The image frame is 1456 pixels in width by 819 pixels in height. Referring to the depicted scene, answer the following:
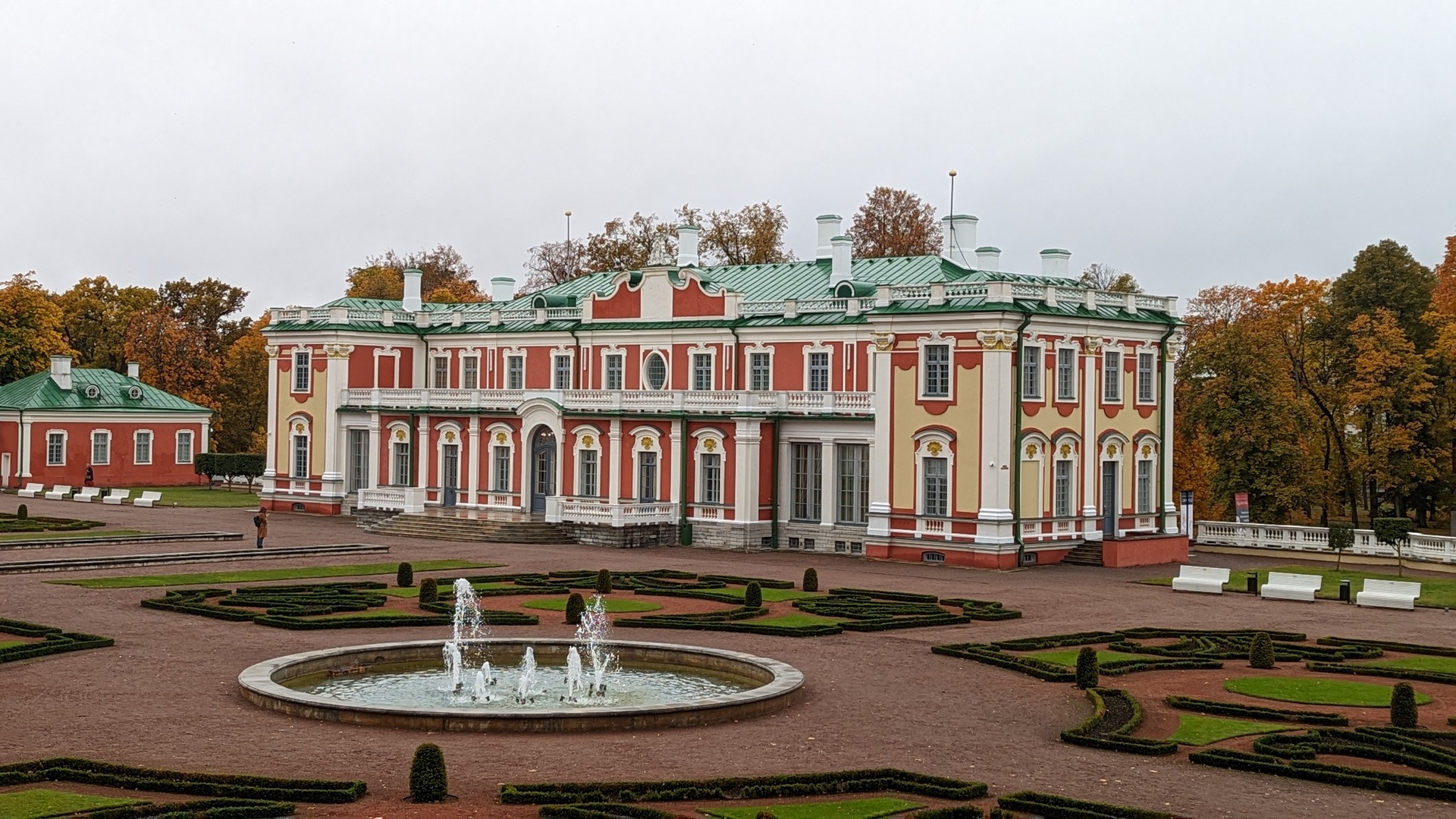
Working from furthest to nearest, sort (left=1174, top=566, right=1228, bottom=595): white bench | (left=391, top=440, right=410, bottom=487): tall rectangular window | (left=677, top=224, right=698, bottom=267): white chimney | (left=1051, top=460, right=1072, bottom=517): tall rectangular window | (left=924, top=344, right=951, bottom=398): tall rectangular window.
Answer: (left=677, top=224, right=698, bottom=267): white chimney, (left=391, top=440, right=410, bottom=487): tall rectangular window, (left=1051, top=460, right=1072, bottom=517): tall rectangular window, (left=924, top=344, right=951, bottom=398): tall rectangular window, (left=1174, top=566, right=1228, bottom=595): white bench

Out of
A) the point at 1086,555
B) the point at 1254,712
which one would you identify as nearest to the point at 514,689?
the point at 1254,712

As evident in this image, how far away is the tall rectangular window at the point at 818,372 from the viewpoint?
5069cm

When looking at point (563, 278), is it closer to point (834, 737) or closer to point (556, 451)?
point (556, 451)

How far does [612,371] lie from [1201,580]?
2448cm

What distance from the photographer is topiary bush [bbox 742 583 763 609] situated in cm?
3288

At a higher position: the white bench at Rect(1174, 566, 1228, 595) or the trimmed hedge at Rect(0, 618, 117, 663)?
the white bench at Rect(1174, 566, 1228, 595)

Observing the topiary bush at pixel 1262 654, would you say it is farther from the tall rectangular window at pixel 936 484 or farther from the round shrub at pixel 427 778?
the tall rectangular window at pixel 936 484

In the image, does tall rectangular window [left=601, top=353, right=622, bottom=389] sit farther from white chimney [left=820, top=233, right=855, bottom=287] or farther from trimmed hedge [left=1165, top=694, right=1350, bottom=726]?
trimmed hedge [left=1165, top=694, right=1350, bottom=726]

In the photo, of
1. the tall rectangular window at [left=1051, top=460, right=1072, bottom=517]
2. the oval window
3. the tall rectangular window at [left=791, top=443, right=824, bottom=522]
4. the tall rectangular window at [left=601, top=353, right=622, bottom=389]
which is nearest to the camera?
the tall rectangular window at [left=1051, top=460, right=1072, bottom=517]

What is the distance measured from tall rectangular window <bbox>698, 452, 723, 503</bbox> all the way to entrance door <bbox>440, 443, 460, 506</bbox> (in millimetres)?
10575

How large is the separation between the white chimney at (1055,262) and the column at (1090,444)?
230 inches

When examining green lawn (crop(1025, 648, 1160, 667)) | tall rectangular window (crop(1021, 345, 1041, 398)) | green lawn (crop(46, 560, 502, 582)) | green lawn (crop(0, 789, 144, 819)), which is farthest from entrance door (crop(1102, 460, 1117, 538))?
green lawn (crop(0, 789, 144, 819))

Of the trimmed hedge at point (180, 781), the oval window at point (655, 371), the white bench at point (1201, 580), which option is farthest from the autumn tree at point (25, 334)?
the trimmed hedge at point (180, 781)

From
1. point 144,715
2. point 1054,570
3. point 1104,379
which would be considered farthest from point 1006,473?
point 144,715
